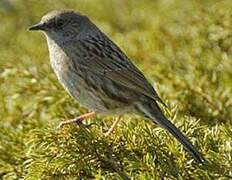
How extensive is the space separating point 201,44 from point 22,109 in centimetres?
109

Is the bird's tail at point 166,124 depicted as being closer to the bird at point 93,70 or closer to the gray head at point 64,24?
the bird at point 93,70

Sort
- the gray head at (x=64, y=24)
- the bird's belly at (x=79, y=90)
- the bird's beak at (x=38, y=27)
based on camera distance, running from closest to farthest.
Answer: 1. the bird's belly at (x=79, y=90)
2. the bird's beak at (x=38, y=27)
3. the gray head at (x=64, y=24)

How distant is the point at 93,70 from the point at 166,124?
1017 mm

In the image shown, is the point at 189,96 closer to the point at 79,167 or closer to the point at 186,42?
the point at 186,42

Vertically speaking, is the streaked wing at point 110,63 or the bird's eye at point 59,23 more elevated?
the bird's eye at point 59,23

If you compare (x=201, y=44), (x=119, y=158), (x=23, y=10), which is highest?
(x=23, y=10)

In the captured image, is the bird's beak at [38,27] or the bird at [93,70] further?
the bird's beak at [38,27]

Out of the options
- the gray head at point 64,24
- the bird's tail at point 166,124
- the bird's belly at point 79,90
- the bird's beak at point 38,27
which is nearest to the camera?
the bird's tail at point 166,124

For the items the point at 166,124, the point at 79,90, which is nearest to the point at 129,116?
the point at 79,90

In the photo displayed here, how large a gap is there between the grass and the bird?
8 centimetres

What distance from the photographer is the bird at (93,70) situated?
423cm

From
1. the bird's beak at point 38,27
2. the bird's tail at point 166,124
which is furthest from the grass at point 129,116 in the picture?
the bird's beak at point 38,27

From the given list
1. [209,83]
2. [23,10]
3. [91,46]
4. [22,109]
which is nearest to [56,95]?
[22,109]

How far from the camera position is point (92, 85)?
442 cm
